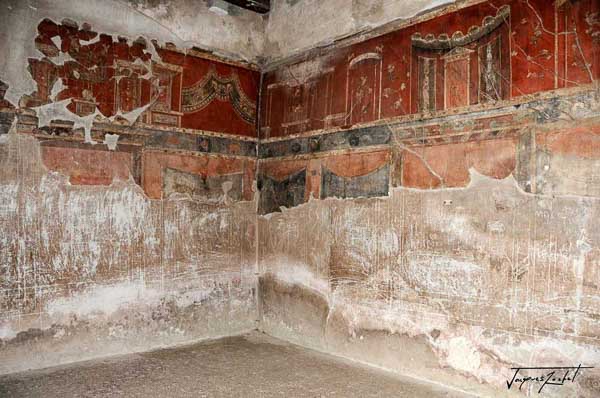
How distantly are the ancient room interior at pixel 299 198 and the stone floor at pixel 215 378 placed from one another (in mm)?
24

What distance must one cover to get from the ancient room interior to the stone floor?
0.08ft

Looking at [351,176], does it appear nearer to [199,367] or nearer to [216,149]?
[216,149]

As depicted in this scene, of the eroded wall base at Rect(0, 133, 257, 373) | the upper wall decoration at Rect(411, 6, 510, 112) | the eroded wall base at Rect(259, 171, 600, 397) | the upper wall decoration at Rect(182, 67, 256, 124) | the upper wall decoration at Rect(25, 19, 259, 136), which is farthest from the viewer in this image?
the upper wall decoration at Rect(182, 67, 256, 124)

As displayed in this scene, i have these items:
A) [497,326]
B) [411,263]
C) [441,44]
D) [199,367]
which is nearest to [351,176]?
[411,263]

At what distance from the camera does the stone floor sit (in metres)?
3.12

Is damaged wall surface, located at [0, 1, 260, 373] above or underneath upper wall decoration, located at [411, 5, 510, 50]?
underneath

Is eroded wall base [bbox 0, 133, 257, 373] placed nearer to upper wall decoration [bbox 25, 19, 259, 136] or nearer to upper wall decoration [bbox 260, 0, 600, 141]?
upper wall decoration [bbox 25, 19, 259, 136]

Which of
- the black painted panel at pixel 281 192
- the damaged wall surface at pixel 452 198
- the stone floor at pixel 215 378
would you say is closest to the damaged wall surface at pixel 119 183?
the black painted panel at pixel 281 192

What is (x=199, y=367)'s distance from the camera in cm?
364

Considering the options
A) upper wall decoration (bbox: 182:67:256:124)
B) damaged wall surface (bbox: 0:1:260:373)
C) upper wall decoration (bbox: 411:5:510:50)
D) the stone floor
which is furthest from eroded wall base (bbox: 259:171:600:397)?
upper wall decoration (bbox: 182:67:256:124)

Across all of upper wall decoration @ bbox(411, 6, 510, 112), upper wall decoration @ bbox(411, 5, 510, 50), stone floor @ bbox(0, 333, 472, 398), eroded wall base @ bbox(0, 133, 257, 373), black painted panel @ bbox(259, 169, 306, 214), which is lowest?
stone floor @ bbox(0, 333, 472, 398)

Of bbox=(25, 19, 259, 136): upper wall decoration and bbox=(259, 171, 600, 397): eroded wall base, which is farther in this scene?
bbox=(25, 19, 259, 136): upper wall decoration

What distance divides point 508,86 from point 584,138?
1.95 ft

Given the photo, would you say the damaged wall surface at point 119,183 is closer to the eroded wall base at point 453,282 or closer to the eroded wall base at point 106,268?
the eroded wall base at point 106,268
